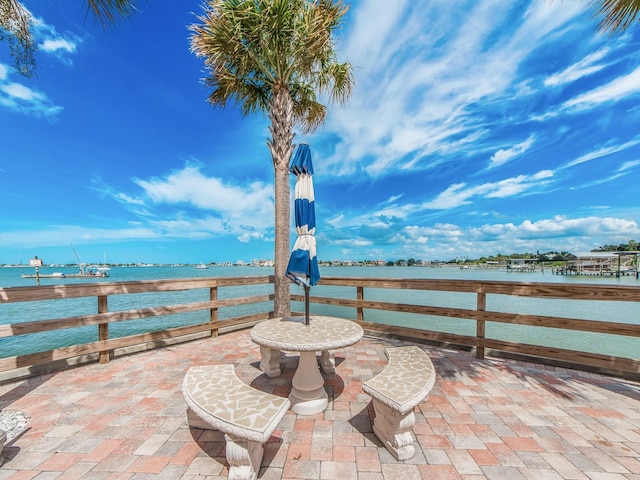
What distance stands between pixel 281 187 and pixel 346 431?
3891mm

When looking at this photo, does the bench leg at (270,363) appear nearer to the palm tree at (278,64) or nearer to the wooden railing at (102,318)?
the palm tree at (278,64)

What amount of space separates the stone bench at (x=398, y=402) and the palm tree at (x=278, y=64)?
291 centimetres

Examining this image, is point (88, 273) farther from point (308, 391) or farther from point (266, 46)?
point (308, 391)

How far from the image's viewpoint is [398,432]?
5.67 ft


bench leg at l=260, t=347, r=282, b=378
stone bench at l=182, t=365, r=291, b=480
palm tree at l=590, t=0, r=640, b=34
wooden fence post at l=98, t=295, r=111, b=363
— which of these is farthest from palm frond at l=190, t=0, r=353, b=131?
stone bench at l=182, t=365, r=291, b=480

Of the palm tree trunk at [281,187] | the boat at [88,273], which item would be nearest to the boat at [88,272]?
the boat at [88,273]

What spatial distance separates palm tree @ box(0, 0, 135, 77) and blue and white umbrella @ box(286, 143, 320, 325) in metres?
2.81

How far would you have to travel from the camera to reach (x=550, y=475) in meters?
1.56

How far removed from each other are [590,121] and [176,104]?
19.6 metres

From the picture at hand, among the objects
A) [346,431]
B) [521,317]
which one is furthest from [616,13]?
[346,431]

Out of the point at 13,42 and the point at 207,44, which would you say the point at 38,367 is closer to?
the point at 13,42

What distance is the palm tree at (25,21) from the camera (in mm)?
2826

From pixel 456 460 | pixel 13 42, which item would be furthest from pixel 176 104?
pixel 456 460

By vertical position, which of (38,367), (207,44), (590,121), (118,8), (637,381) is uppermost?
(590,121)
